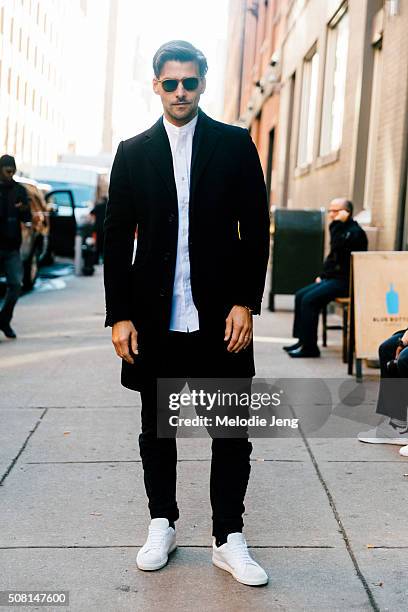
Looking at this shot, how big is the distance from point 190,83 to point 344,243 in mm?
5196

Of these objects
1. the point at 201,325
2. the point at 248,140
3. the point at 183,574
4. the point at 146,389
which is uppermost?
the point at 248,140

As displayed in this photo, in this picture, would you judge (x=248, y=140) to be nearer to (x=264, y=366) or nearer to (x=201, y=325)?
(x=201, y=325)

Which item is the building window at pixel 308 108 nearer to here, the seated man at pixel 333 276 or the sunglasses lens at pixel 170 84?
the seated man at pixel 333 276

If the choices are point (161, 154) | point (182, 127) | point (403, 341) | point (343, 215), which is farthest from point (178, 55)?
point (343, 215)

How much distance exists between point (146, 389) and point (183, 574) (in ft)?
2.36

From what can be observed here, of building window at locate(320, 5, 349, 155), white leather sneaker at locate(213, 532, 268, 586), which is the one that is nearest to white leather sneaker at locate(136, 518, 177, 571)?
white leather sneaker at locate(213, 532, 268, 586)

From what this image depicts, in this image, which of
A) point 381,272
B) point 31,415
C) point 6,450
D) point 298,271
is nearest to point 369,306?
point 381,272

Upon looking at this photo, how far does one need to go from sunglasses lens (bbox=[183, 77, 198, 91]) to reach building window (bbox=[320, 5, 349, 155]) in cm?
1043

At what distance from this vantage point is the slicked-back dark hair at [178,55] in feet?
11.9

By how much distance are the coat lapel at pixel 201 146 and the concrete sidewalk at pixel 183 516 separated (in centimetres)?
146

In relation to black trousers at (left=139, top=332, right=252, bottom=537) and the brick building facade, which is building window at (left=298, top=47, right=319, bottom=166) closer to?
the brick building facade

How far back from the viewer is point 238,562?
3.63 metres

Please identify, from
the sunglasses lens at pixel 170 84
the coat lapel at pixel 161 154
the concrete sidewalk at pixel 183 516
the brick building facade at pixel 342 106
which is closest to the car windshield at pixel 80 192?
the brick building facade at pixel 342 106

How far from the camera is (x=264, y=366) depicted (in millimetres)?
8406
